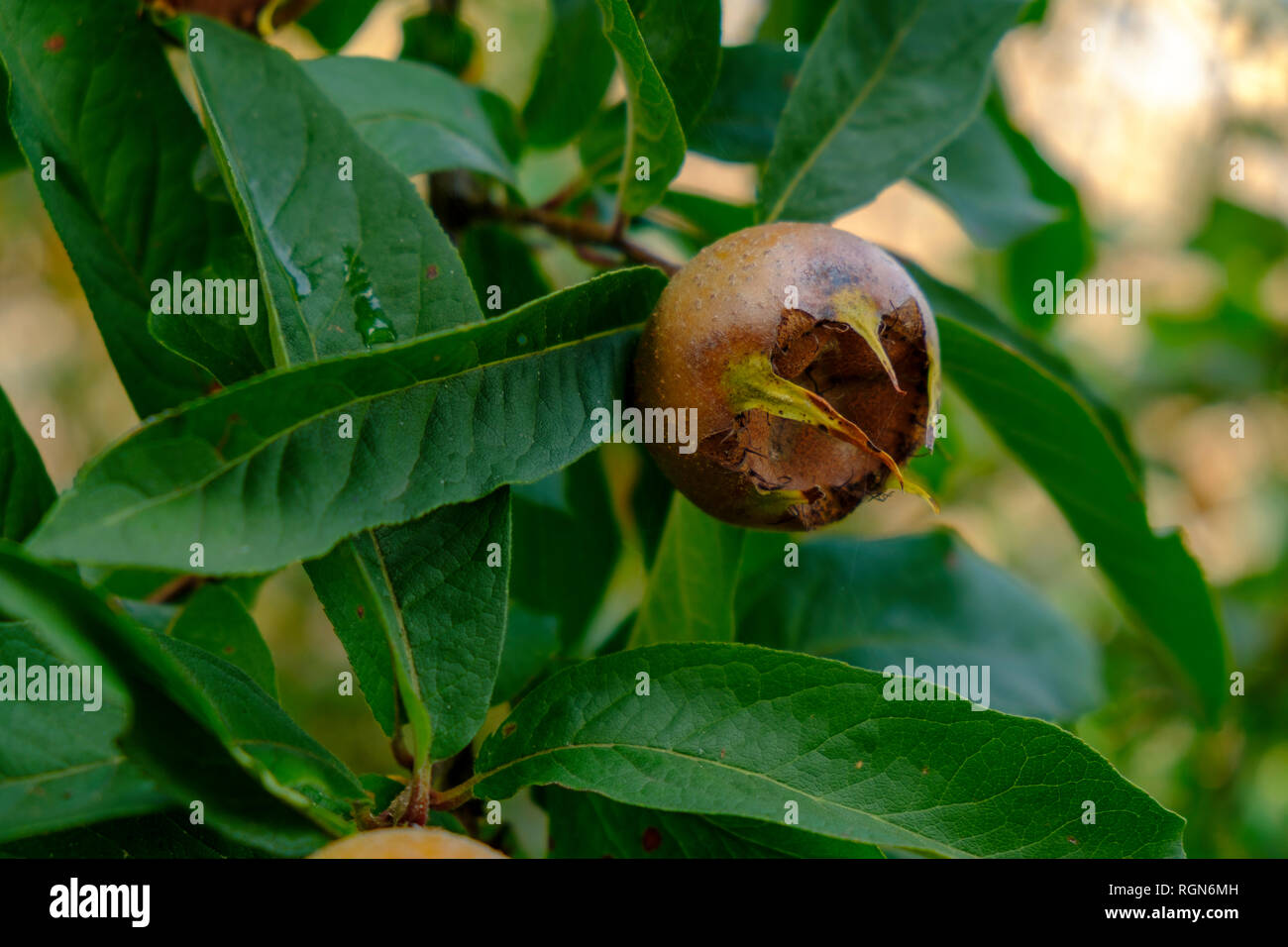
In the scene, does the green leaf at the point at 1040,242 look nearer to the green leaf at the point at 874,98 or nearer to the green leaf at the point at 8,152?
the green leaf at the point at 874,98

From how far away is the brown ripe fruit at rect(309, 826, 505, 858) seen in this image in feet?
2.40

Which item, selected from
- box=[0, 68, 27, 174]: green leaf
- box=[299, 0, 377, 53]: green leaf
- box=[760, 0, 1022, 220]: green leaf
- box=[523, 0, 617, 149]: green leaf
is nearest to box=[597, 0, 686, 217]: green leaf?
box=[760, 0, 1022, 220]: green leaf

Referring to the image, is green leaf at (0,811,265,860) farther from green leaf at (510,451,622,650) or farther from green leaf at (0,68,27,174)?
green leaf at (0,68,27,174)

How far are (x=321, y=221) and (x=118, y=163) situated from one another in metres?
0.34

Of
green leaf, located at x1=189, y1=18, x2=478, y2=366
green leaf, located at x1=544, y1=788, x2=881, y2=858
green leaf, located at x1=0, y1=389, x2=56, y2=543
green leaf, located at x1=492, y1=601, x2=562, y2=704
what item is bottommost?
green leaf, located at x1=544, y1=788, x2=881, y2=858

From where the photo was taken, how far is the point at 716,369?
880 millimetres

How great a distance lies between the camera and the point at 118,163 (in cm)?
109

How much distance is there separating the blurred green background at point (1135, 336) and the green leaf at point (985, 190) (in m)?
0.38

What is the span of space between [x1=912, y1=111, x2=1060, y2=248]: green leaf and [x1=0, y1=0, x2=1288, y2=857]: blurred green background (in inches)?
14.9
